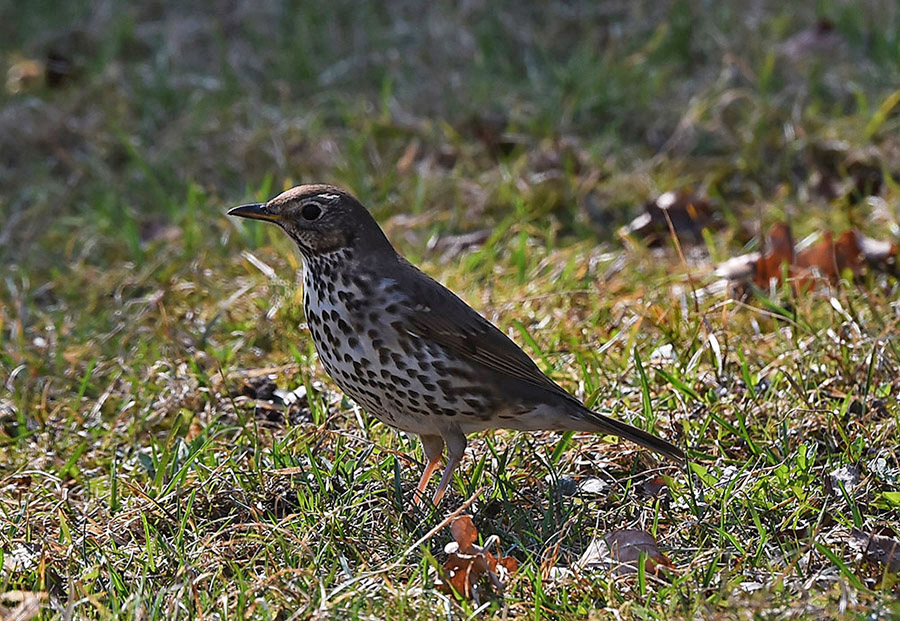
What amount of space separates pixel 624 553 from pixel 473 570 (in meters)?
0.47

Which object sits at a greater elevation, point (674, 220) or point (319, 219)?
point (319, 219)

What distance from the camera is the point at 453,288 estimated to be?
575 centimetres

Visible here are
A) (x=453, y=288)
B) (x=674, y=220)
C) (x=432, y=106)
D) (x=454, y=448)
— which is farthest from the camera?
(x=432, y=106)

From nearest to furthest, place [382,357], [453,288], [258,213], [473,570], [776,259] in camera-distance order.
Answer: [473,570]
[382,357]
[258,213]
[776,259]
[453,288]

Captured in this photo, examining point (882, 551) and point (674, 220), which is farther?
point (674, 220)

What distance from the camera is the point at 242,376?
511 cm

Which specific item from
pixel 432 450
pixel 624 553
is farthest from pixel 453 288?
pixel 624 553

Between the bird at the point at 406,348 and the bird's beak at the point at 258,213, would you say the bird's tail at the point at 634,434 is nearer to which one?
the bird at the point at 406,348

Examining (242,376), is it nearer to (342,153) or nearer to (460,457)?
(460,457)

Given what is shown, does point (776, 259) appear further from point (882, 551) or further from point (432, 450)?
point (882, 551)

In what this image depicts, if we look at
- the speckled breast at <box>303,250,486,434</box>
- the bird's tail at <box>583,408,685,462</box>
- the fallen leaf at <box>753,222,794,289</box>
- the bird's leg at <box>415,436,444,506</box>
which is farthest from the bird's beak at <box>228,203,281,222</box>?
the fallen leaf at <box>753,222,794,289</box>

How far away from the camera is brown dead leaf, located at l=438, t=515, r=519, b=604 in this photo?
3.55 m

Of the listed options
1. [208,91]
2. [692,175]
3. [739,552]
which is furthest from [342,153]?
[739,552]

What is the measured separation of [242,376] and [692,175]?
2.83 m
